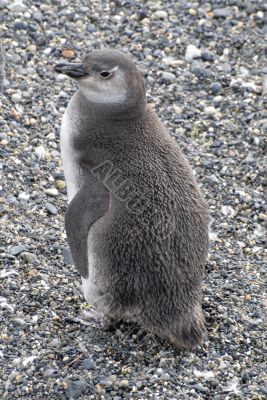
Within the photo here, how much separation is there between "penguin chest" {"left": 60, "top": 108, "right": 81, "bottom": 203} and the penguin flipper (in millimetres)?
121

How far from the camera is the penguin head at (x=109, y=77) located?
517cm

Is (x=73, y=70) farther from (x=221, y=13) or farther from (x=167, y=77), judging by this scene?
(x=221, y=13)

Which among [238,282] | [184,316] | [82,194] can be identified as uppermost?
[82,194]

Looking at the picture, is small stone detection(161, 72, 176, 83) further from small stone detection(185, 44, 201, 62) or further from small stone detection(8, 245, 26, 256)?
small stone detection(8, 245, 26, 256)

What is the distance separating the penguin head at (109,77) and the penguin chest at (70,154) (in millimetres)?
224

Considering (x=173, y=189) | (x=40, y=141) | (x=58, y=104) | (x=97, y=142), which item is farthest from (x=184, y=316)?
(x=58, y=104)

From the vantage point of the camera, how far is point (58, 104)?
24.2ft

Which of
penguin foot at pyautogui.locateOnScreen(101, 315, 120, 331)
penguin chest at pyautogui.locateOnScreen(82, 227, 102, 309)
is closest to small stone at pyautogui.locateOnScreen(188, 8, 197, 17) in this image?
penguin chest at pyautogui.locateOnScreen(82, 227, 102, 309)

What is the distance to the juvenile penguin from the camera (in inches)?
201

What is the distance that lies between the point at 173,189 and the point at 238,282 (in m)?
1.19

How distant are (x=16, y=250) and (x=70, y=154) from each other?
86 cm

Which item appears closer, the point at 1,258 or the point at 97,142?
the point at 97,142

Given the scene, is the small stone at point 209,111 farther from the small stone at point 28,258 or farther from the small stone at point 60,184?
the small stone at point 28,258

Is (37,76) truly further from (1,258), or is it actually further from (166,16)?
(1,258)
